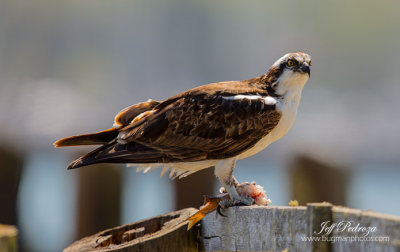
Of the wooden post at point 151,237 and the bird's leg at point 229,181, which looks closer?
the wooden post at point 151,237

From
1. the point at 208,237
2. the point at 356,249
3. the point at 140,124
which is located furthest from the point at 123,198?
the point at 356,249

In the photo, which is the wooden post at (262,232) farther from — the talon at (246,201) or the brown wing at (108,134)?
the brown wing at (108,134)

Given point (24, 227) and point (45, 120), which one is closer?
point (24, 227)

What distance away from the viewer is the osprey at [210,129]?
649cm

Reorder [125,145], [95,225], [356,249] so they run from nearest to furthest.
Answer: [356,249]
[125,145]
[95,225]

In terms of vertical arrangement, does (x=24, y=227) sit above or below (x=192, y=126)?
below

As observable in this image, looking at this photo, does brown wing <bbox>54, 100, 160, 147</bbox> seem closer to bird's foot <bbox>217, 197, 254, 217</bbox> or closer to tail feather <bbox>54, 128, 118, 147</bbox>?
tail feather <bbox>54, 128, 118, 147</bbox>

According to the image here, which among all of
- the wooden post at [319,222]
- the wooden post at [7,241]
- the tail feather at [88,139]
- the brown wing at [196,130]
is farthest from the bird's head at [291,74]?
the wooden post at [7,241]

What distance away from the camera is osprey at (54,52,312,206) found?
6.49m

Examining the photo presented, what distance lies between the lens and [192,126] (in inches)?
263

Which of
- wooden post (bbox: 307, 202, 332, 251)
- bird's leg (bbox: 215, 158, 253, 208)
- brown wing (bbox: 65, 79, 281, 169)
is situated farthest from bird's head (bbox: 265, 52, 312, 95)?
wooden post (bbox: 307, 202, 332, 251)

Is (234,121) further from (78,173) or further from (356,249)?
(78,173)

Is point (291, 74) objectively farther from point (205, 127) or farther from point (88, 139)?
point (88, 139)

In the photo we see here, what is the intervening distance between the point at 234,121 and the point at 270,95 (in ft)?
1.77
